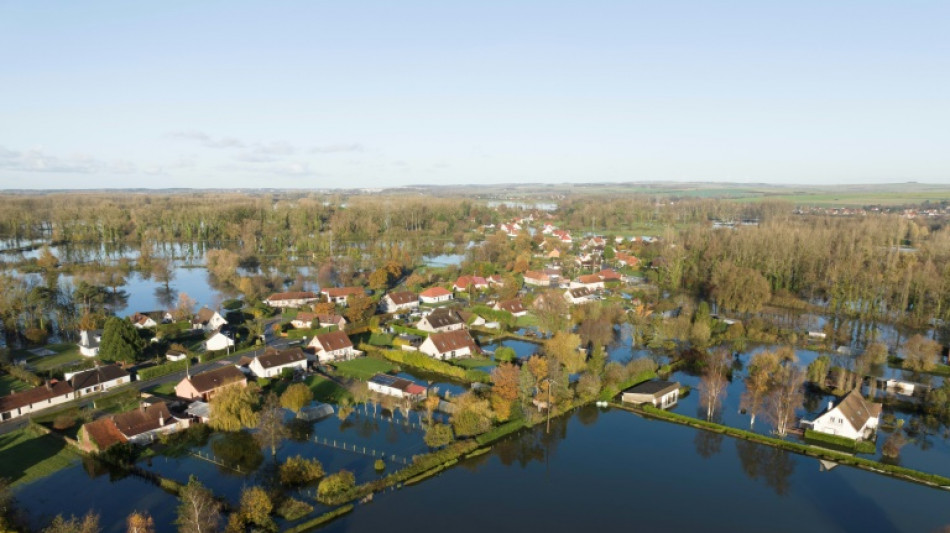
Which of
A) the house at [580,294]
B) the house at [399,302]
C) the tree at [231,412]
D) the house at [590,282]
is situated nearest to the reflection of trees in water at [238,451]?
the tree at [231,412]

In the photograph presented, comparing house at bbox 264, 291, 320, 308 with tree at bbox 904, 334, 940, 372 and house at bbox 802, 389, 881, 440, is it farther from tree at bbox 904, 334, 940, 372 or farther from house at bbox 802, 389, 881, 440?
tree at bbox 904, 334, 940, 372

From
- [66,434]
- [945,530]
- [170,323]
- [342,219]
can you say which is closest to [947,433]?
[945,530]

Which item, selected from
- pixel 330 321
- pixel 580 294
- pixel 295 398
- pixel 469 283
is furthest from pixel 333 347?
pixel 580 294

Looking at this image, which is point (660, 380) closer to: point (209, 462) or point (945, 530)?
point (945, 530)

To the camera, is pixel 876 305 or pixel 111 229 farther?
pixel 111 229

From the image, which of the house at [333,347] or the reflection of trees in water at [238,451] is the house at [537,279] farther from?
the reflection of trees in water at [238,451]

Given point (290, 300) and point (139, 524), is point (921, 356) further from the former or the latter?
point (290, 300)
